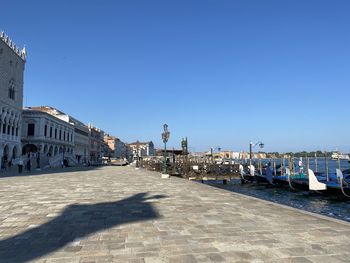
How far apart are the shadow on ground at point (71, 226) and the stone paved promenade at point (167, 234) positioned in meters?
0.02

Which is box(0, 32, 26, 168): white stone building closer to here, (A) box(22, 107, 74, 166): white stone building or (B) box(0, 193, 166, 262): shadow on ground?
(A) box(22, 107, 74, 166): white stone building

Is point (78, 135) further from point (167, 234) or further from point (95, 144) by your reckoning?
point (167, 234)

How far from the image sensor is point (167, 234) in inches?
254

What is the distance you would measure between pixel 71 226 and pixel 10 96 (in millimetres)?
49013

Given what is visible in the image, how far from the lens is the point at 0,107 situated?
45062 mm

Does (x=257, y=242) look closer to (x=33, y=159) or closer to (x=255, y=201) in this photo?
(x=255, y=201)

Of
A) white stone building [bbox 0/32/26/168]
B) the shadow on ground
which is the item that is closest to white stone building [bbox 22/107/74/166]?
white stone building [bbox 0/32/26/168]

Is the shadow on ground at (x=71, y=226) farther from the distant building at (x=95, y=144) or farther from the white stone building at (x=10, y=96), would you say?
the distant building at (x=95, y=144)

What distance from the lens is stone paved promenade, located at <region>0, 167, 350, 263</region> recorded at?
5117 millimetres

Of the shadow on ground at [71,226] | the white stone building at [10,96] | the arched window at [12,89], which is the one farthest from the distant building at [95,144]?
the shadow on ground at [71,226]

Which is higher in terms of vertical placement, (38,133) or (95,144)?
(95,144)

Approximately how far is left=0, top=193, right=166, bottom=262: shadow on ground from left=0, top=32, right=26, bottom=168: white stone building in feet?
125

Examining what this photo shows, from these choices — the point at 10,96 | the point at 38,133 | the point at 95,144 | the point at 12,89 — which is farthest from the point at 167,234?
the point at 95,144

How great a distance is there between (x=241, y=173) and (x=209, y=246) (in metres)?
34.6
